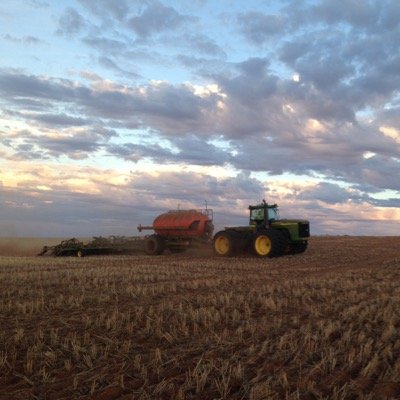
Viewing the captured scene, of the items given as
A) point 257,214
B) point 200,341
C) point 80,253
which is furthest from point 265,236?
point 200,341

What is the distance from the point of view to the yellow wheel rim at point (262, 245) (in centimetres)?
2231

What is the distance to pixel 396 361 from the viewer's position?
5.81m

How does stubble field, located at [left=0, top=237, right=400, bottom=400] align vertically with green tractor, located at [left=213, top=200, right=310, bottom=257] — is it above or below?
below

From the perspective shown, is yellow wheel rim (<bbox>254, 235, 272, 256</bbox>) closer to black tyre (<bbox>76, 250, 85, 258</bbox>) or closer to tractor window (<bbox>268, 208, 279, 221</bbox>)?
tractor window (<bbox>268, 208, 279, 221</bbox>)

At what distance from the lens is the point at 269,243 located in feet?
72.9

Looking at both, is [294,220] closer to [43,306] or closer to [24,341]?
[43,306]

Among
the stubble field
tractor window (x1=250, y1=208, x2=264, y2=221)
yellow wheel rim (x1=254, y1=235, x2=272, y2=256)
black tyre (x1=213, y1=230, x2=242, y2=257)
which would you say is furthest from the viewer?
black tyre (x1=213, y1=230, x2=242, y2=257)

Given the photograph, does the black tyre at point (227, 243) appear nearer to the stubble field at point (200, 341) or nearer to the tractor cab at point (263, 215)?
the tractor cab at point (263, 215)

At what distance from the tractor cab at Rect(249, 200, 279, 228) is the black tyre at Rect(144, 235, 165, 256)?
19.7 feet

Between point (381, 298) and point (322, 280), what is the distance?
3.27 m

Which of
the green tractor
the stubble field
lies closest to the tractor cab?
the green tractor

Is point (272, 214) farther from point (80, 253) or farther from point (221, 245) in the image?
point (80, 253)

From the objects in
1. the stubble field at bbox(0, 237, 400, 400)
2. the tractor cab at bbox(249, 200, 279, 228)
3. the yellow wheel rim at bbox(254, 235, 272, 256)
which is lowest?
the stubble field at bbox(0, 237, 400, 400)

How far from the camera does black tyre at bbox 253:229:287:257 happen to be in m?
21.8
